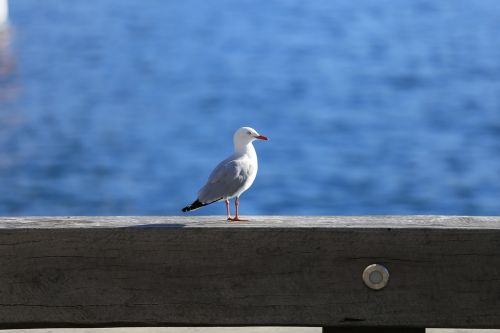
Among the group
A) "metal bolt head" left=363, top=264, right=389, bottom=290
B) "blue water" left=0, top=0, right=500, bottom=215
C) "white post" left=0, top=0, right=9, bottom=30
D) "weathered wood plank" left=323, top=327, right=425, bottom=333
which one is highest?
"white post" left=0, top=0, right=9, bottom=30

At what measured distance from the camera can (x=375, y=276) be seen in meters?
2.38

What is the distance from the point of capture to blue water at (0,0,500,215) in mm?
17094

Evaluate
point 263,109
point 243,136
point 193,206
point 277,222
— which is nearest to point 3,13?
point 263,109

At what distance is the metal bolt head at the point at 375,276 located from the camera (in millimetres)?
2365

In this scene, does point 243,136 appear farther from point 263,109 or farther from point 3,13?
point 3,13

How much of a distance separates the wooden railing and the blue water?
11.8 m

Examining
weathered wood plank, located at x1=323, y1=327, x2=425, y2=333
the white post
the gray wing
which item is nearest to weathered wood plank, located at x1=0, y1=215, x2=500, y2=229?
weathered wood plank, located at x1=323, y1=327, x2=425, y2=333

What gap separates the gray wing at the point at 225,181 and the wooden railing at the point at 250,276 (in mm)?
843

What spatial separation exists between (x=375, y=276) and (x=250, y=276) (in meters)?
0.28

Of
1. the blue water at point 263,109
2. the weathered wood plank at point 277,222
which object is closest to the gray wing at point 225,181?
the weathered wood plank at point 277,222

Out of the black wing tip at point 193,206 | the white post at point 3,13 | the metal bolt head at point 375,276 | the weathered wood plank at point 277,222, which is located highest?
the white post at point 3,13

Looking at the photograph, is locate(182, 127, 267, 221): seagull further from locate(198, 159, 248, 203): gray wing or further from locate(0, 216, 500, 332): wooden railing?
locate(0, 216, 500, 332): wooden railing

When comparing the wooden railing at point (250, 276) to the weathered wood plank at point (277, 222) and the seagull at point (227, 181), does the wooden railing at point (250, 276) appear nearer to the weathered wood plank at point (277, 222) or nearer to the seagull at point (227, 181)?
the weathered wood plank at point (277, 222)

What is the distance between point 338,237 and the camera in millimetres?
2385
